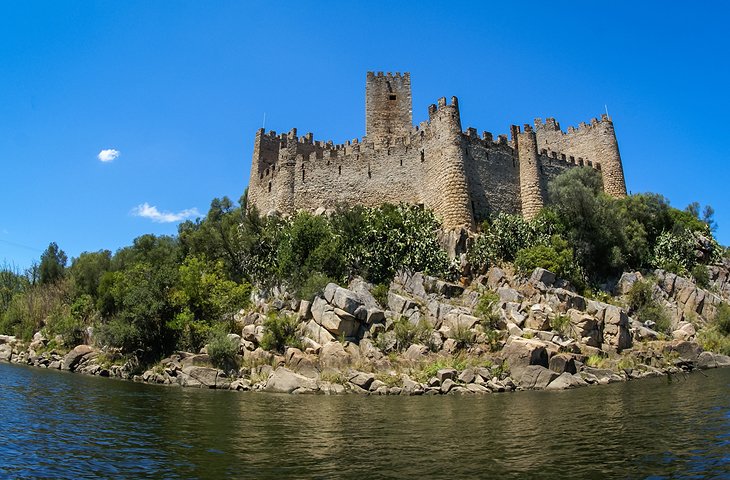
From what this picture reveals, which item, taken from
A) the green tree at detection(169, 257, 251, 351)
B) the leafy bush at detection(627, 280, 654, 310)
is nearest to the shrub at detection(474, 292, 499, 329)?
the leafy bush at detection(627, 280, 654, 310)

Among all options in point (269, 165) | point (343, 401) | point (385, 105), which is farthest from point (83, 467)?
point (385, 105)

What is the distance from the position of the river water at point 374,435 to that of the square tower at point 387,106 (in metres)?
33.2

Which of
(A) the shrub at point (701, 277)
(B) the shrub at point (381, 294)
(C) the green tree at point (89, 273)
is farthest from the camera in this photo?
(C) the green tree at point (89, 273)

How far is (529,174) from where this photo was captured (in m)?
44.2

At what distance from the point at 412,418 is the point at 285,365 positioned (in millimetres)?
12683

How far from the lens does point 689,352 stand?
31109 millimetres

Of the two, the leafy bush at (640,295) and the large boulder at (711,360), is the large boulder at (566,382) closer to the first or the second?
the large boulder at (711,360)

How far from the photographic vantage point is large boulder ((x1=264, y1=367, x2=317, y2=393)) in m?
26.8

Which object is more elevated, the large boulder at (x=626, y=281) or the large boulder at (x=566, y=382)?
the large boulder at (x=626, y=281)

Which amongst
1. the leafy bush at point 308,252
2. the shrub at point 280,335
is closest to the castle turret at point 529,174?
the leafy bush at point 308,252

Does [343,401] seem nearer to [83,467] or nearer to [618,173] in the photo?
[83,467]

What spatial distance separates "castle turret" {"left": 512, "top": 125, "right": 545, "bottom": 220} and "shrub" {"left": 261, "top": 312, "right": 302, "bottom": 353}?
21.6 m

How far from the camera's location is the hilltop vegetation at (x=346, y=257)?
35.7 metres

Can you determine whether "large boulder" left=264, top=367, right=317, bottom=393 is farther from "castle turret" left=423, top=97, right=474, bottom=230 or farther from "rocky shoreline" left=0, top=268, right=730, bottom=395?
"castle turret" left=423, top=97, right=474, bottom=230
